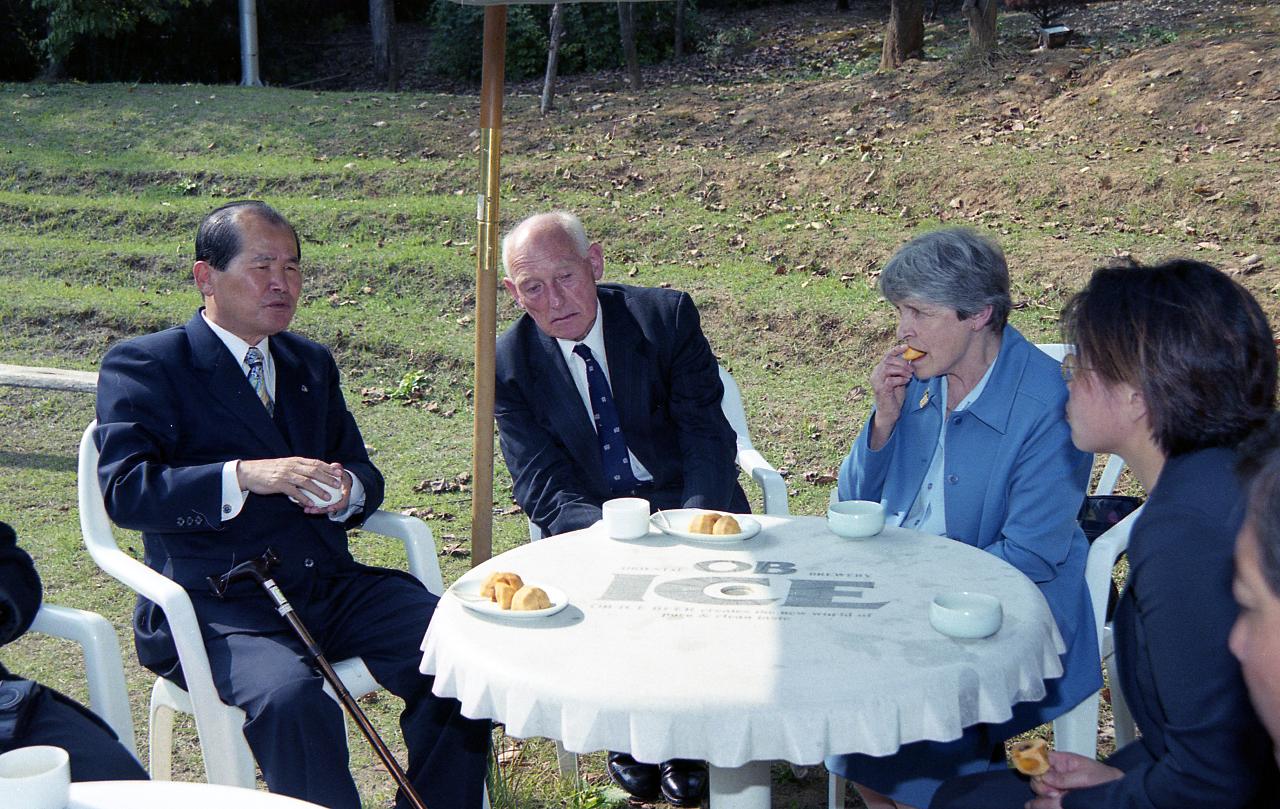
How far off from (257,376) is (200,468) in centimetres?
43

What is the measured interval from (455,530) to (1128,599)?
4.14m

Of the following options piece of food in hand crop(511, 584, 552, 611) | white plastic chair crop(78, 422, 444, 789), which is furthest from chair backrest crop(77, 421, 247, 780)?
piece of food in hand crop(511, 584, 552, 611)

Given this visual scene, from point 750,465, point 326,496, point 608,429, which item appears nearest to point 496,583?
point 326,496

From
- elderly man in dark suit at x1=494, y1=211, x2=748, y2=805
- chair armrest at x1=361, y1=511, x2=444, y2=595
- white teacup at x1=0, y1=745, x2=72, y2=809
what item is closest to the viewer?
white teacup at x1=0, y1=745, x2=72, y2=809

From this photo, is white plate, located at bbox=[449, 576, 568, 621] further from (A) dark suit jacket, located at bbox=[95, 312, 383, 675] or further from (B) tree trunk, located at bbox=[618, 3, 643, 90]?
(B) tree trunk, located at bbox=[618, 3, 643, 90]

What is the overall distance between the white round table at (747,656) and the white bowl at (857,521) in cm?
7

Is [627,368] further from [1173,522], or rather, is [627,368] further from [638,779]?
[1173,522]

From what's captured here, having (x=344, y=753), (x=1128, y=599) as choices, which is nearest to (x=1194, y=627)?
(x=1128, y=599)

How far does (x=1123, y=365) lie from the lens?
2.30 meters

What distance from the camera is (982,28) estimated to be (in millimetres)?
12828

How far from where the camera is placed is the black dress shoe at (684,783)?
3.57 meters

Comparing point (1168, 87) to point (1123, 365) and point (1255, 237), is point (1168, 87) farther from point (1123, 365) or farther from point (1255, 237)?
point (1123, 365)

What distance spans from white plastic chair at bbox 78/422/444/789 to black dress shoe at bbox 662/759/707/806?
91cm

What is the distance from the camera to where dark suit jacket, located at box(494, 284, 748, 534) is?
3.94 metres
